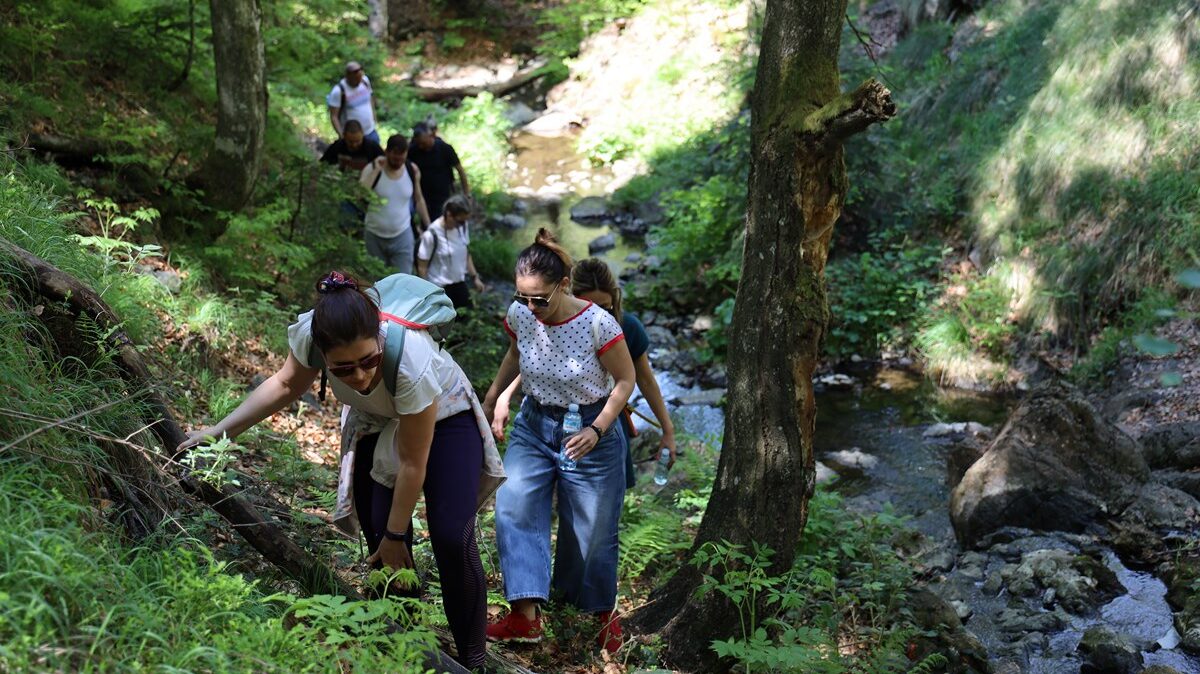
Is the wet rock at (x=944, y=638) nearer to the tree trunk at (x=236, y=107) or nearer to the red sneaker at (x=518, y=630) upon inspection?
the red sneaker at (x=518, y=630)

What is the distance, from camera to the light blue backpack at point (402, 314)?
126 inches

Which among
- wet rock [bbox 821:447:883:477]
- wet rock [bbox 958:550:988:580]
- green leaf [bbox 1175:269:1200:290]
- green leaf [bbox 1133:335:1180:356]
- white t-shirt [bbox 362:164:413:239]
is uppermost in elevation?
green leaf [bbox 1175:269:1200:290]

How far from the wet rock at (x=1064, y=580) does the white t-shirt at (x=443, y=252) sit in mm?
5075

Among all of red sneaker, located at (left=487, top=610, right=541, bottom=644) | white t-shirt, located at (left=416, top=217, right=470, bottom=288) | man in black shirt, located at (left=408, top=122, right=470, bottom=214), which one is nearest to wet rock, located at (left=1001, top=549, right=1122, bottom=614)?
red sneaker, located at (left=487, top=610, right=541, bottom=644)

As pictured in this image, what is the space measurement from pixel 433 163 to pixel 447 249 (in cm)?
178

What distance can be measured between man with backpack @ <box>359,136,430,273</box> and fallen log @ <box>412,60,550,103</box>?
13.4 m

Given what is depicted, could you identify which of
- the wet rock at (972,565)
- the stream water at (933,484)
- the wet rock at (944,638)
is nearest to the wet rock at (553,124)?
the stream water at (933,484)

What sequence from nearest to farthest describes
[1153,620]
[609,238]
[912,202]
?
[1153,620]
[912,202]
[609,238]

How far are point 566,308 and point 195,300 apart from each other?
12.8 ft

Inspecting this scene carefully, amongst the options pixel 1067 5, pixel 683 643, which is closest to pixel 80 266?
pixel 683 643

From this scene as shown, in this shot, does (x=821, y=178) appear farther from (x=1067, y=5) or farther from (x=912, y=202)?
(x=1067, y=5)

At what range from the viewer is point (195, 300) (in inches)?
279

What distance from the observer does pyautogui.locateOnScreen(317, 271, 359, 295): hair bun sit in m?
3.10

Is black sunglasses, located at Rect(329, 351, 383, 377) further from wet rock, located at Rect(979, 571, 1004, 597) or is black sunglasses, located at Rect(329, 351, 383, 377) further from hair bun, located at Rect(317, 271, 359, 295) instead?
wet rock, located at Rect(979, 571, 1004, 597)
